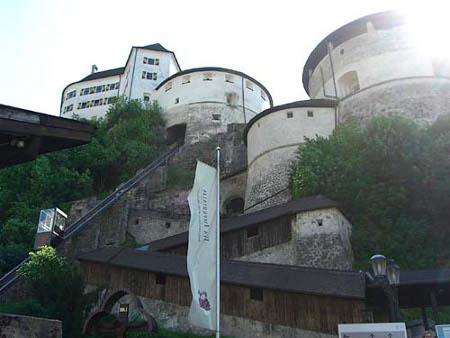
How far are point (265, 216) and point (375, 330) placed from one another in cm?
1123

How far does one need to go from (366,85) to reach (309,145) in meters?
7.35

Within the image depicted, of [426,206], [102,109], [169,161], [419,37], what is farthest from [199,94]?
[426,206]

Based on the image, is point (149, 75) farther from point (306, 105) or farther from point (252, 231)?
point (252, 231)

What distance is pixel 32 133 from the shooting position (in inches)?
255

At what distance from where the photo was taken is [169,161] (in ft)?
115

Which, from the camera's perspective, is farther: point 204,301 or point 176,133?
point 176,133

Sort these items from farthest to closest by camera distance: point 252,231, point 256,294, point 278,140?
point 278,140 < point 252,231 < point 256,294

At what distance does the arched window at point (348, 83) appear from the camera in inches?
1200

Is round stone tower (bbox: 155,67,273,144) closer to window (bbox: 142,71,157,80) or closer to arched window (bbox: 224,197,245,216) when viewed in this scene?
window (bbox: 142,71,157,80)

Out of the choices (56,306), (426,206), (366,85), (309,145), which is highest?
(366,85)

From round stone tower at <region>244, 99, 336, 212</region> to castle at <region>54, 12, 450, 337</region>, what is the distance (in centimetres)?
7

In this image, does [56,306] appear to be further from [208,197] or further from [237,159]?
[237,159]

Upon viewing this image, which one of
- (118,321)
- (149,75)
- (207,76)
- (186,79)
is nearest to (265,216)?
(118,321)

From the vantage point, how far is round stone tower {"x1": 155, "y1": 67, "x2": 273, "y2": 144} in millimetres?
39719
